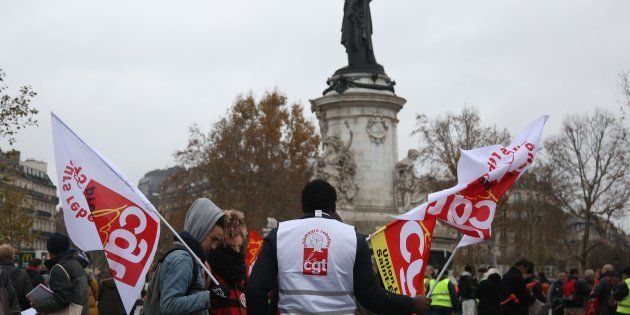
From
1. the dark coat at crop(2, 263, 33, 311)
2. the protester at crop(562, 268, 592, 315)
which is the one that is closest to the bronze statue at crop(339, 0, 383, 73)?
the protester at crop(562, 268, 592, 315)

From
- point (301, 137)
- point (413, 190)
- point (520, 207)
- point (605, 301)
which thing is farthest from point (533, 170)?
point (605, 301)

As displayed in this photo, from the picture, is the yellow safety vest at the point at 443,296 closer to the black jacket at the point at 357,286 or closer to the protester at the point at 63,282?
the protester at the point at 63,282

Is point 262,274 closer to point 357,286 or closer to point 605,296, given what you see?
point 357,286

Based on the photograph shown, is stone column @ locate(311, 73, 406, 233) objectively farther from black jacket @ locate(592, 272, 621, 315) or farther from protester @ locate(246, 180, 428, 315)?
protester @ locate(246, 180, 428, 315)

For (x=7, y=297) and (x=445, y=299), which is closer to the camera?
(x=7, y=297)

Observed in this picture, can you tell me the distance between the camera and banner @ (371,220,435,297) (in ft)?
26.3

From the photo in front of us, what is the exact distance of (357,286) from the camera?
6293mm

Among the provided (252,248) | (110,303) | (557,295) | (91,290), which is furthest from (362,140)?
(91,290)

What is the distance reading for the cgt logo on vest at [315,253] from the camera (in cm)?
621

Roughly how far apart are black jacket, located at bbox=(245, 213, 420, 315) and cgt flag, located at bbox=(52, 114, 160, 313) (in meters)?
1.43

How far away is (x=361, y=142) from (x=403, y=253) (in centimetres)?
2468

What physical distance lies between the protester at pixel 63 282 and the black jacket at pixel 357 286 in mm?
3093

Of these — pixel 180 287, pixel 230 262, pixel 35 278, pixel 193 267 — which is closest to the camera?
pixel 180 287

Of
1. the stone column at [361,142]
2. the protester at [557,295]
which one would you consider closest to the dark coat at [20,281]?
the protester at [557,295]
